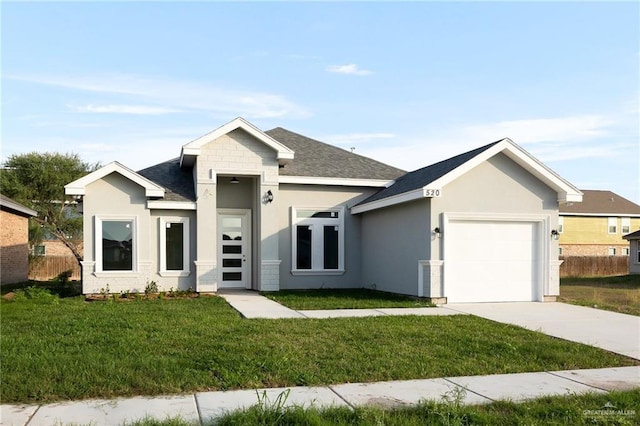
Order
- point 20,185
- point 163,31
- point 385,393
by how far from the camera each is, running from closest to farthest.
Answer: point 385,393, point 163,31, point 20,185

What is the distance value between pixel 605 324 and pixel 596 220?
38.3 metres

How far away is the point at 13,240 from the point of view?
22.1 meters

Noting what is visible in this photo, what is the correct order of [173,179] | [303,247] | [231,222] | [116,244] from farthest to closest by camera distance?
1. [231,222]
2. [303,247]
3. [173,179]
4. [116,244]

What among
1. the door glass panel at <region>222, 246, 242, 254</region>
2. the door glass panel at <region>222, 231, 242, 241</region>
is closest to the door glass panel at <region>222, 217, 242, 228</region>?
the door glass panel at <region>222, 231, 242, 241</region>

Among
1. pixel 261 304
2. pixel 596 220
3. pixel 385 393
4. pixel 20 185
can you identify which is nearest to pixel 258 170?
pixel 261 304

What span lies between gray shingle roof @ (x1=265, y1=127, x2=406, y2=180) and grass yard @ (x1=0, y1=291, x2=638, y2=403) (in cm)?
784

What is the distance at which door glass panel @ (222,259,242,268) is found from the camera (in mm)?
18172

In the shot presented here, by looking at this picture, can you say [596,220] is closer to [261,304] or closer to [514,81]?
[514,81]

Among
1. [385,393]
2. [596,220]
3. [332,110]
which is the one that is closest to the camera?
[385,393]

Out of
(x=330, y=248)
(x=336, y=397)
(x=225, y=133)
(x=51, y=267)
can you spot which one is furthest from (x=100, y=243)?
(x=51, y=267)

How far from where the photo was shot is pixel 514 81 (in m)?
14.8

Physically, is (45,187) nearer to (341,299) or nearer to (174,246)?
(174,246)

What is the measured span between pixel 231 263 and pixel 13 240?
10072mm

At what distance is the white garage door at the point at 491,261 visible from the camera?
14.4 metres
